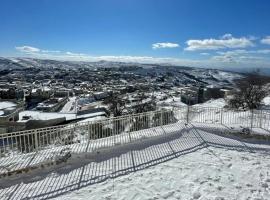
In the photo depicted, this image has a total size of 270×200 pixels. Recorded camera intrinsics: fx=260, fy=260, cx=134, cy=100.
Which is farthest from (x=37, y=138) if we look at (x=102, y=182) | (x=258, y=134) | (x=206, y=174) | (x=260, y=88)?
(x=260, y=88)

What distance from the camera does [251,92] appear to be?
70.3 feet

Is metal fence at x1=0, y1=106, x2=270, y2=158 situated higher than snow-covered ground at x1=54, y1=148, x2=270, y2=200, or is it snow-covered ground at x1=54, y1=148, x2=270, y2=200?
metal fence at x1=0, y1=106, x2=270, y2=158

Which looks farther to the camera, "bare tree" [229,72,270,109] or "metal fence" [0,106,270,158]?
"bare tree" [229,72,270,109]

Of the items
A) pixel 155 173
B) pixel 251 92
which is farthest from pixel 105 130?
pixel 251 92

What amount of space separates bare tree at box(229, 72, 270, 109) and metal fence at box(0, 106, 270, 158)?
7.32 m

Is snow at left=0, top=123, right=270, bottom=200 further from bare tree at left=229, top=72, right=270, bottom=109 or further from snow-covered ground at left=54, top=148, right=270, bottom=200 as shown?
bare tree at left=229, top=72, right=270, bottom=109

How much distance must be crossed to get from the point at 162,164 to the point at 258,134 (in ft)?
18.3

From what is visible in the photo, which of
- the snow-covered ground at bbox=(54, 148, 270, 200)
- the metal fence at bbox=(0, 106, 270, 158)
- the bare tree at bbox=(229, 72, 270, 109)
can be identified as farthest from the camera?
the bare tree at bbox=(229, 72, 270, 109)

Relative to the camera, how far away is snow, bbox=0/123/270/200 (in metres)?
5.87

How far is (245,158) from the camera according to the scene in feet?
27.3

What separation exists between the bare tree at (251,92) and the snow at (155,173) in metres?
12.5

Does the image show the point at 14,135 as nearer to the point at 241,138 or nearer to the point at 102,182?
the point at 102,182

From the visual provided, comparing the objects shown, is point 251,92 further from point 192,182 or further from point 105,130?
point 192,182

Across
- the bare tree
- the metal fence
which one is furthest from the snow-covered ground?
the bare tree
